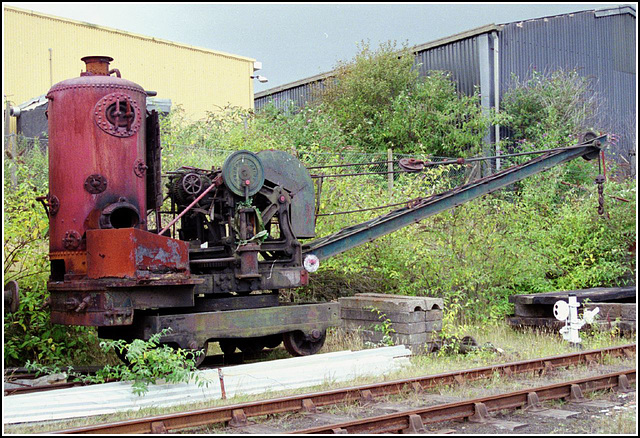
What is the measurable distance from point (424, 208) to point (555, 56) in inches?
589

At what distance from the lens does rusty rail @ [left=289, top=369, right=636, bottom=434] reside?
253 inches

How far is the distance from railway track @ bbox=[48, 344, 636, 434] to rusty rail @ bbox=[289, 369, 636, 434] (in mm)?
24

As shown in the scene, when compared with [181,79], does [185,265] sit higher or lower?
lower

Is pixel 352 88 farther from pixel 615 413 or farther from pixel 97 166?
pixel 615 413

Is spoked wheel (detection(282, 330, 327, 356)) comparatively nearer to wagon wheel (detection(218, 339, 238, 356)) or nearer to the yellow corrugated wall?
wagon wheel (detection(218, 339, 238, 356))

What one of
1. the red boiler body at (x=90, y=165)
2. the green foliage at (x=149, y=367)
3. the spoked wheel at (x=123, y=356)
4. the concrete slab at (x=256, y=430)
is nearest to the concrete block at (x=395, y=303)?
the green foliage at (x=149, y=367)

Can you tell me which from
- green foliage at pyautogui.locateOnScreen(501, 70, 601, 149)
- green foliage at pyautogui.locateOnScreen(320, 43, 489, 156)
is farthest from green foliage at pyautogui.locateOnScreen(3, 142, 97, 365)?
green foliage at pyautogui.locateOnScreen(501, 70, 601, 149)

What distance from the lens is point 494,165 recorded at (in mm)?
21812

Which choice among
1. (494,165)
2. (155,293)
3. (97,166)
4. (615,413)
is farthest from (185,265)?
(494,165)

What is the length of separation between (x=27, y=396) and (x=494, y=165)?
17154 mm

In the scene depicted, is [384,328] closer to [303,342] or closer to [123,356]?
[303,342]

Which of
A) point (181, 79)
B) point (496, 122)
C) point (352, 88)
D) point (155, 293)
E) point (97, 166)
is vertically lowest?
point (155, 293)

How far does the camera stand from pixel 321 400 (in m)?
7.34

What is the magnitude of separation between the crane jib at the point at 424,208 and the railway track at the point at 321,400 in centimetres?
301
